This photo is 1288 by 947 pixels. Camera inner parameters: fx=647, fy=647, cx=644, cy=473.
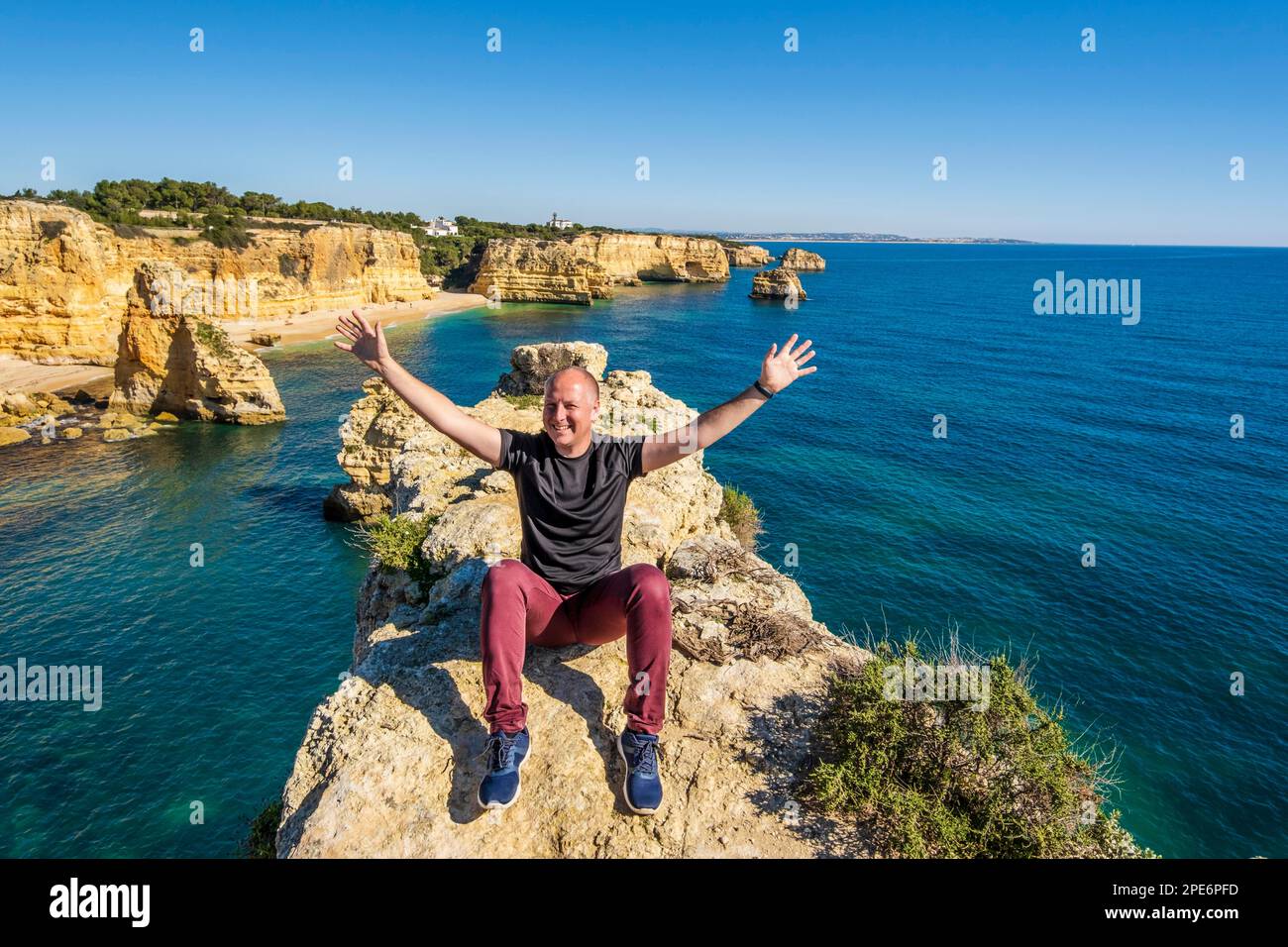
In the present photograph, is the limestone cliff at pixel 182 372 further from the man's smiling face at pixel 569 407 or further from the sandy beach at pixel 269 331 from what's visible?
the man's smiling face at pixel 569 407

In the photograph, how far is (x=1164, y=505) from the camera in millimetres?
30562

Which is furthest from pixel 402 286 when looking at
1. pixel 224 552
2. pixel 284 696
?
pixel 284 696

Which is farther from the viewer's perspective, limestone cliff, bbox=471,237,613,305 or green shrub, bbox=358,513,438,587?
limestone cliff, bbox=471,237,613,305

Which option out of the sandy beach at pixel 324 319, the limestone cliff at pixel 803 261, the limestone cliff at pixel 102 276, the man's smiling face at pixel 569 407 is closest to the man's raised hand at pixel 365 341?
the man's smiling face at pixel 569 407

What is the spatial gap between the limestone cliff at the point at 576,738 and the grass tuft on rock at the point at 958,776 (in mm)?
340

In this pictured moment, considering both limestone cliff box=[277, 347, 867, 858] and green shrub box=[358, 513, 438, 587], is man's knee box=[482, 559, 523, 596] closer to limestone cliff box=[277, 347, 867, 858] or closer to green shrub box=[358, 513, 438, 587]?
limestone cliff box=[277, 347, 867, 858]

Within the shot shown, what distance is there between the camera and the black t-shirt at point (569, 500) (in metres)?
5.39

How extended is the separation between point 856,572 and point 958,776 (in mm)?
20656

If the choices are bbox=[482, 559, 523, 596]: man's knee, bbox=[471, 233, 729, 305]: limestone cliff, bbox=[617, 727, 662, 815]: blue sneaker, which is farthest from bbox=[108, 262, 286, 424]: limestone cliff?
bbox=[471, 233, 729, 305]: limestone cliff

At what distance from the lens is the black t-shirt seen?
17.7ft

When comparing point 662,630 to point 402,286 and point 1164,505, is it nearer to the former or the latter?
point 1164,505

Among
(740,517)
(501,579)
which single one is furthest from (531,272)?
(501,579)

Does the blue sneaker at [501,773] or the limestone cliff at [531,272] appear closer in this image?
the blue sneaker at [501,773]
